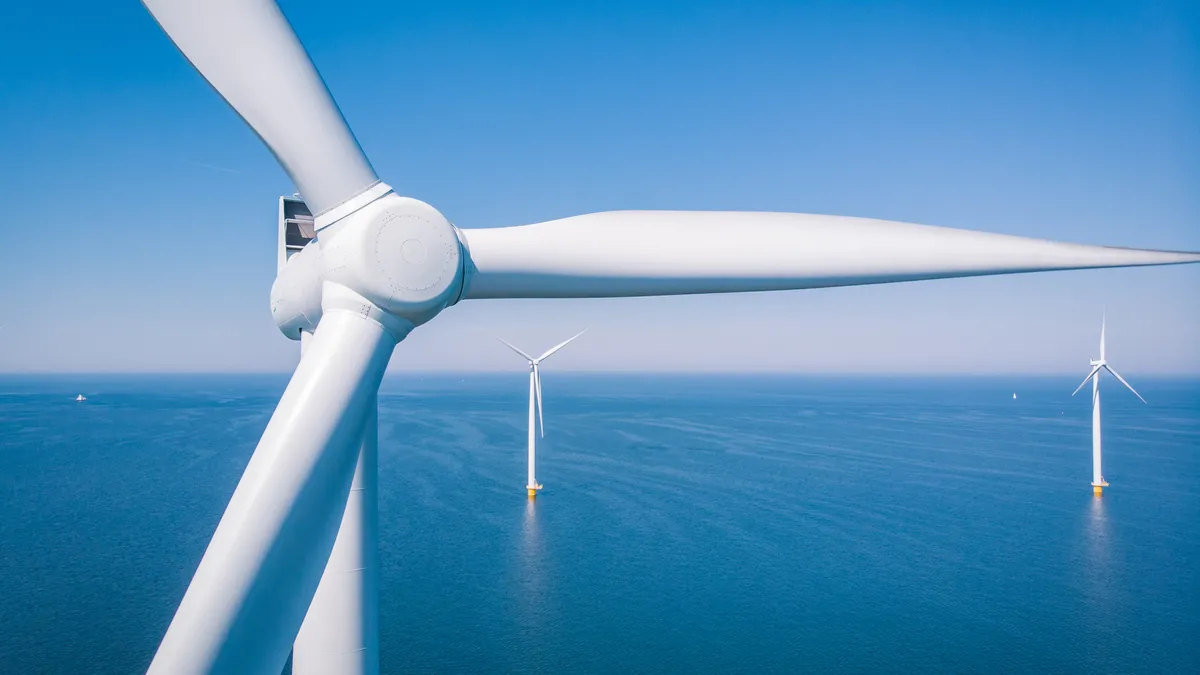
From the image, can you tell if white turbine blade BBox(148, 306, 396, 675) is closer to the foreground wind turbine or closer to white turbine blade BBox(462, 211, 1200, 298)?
the foreground wind turbine

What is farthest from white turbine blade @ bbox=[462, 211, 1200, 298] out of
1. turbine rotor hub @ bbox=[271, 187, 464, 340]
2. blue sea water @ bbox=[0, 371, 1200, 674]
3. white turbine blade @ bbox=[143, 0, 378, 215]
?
blue sea water @ bbox=[0, 371, 1200, 674]

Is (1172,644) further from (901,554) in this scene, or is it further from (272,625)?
(272,625)

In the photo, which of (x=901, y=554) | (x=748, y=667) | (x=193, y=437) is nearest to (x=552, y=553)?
(x=748, y=667)

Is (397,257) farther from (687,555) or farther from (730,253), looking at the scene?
(687,555)

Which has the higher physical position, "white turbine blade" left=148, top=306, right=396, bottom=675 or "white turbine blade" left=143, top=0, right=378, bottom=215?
"white turbine blade" left=143, top=0, right=378, bottom=215

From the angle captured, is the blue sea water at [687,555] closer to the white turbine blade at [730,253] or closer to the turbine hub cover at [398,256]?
the white turbine blade at [730,253]

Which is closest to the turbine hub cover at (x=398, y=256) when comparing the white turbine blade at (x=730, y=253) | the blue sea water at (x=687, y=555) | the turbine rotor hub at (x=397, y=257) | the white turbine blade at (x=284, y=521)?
the turbine rotor hub at (x=397, y=257)
